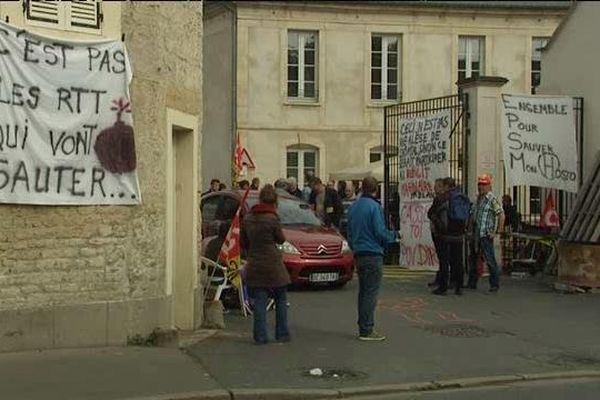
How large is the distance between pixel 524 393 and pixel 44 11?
6.13 meters

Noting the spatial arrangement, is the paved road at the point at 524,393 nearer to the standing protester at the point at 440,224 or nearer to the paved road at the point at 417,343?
the paved road at the point at 417,343

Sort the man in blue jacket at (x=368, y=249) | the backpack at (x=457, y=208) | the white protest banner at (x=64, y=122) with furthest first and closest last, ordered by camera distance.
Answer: the backpack at (x=457, y=208), the man in blue jacket at (x=368, y=249), the white protest banner at (x=64, y=122)

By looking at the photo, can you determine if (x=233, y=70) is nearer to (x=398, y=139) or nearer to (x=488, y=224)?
(x=398, y=139)

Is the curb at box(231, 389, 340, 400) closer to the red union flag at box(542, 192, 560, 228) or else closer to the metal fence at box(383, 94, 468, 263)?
the metal fence at box(383, 94, 468, 263)

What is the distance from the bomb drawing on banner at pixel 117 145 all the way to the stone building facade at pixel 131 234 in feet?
0.49

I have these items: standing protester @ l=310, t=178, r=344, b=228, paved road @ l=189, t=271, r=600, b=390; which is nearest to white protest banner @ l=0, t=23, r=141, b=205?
paved road @ l=189, t=271, r=600, b=390

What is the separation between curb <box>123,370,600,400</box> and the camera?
827cm

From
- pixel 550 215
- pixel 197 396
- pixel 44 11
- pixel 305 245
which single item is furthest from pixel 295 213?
pixel 197 396

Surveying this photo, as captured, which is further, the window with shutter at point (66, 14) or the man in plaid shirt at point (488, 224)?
the man in plaid shirt at point (488, 224)

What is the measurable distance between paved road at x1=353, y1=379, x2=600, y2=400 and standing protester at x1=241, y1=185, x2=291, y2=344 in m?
2.45

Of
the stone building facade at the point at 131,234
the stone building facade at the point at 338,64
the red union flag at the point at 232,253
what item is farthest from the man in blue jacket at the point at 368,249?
the stone building facade at the point at 338,64

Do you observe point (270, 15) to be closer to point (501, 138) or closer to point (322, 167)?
point (322, 167)

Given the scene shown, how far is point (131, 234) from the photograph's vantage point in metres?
10.3

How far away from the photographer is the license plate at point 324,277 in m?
15.6
